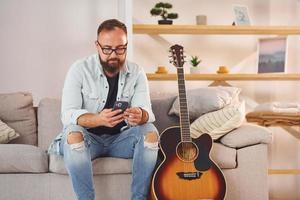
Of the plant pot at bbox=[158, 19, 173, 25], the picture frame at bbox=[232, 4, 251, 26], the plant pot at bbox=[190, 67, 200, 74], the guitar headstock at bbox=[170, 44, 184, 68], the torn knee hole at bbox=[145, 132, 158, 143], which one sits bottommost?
the torn knee hole at bbox=[145, 132, 158, 143]

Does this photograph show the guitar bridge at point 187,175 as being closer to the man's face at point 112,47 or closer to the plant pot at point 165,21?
the man's face at point 112,47

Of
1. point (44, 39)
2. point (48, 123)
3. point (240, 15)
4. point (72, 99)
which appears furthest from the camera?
point (44, 39)

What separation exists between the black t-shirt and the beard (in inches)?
2.4

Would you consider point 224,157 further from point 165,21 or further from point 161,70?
point 165,21

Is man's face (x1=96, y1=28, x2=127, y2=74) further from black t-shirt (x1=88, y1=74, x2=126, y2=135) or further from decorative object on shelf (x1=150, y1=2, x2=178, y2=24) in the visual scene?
decorative object on shelf (x1=150, y1=2, x2=178, y2=24)

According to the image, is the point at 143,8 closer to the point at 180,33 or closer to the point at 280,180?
the point at 180,33

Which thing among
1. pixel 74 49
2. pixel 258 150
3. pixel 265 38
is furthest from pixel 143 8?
pixel 258 150

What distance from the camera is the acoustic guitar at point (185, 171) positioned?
118 inches

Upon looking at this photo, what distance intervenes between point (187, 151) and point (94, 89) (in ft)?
2.07

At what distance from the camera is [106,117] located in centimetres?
293

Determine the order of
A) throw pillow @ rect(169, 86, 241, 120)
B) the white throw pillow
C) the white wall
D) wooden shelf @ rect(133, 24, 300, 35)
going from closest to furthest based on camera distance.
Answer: the white throw pillow → throw pillow @ rect(169, 86, 241, 120) → wooden shelf @ rect(133, 24, 300, 35) → the white wall

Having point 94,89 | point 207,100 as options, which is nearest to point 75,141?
point 94,89

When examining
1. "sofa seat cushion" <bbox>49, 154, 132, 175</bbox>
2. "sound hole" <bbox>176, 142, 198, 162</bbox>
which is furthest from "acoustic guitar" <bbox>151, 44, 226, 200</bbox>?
"sofa seat cushion" <bbox>49, 154, 132, 175</bbox>

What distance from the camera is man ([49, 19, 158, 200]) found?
9.55 feet
